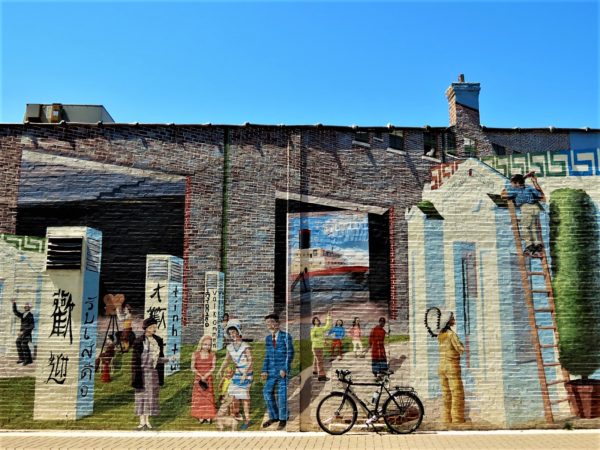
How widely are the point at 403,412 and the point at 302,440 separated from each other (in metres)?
1.93

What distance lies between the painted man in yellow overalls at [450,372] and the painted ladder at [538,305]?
1.43 metres

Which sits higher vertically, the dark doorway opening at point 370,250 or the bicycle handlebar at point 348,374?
the dark doorway opening at point 370,250

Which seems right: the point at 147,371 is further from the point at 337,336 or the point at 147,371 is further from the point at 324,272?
the point at 324,272

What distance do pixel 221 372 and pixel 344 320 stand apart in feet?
7.98

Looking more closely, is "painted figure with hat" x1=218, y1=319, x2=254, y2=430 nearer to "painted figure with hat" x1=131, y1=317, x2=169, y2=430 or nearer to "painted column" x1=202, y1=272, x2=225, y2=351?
"painted column" x1=202, y1=272, x2=225, y2=351

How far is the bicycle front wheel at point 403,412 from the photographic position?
998cm

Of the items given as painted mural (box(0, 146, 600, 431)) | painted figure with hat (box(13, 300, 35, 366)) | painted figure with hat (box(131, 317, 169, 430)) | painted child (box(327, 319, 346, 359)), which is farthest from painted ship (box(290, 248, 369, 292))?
painted figure with hat (box(13, 300, 35, 366))

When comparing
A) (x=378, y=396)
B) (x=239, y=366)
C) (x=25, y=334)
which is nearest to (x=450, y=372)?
(x=378, y=396)

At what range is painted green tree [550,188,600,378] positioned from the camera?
412 inches

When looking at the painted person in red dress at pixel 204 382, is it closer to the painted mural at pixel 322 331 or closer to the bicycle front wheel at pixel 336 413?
the painted mural at pixel 322 331

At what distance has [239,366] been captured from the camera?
1032 cm

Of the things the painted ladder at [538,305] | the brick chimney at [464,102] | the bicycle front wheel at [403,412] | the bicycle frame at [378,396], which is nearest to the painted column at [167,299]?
the bicycle frame at [378,396]

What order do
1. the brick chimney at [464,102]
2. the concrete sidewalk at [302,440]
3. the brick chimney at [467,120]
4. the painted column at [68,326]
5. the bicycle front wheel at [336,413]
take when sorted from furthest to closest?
the brick chimney at [464,102], the brick chimney at [467,120], the painted column at [68,326], the bicycle front wheel at [336,413], the concrete sidewalk at [302,440]

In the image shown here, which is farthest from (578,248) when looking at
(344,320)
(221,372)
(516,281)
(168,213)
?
(168,213)
